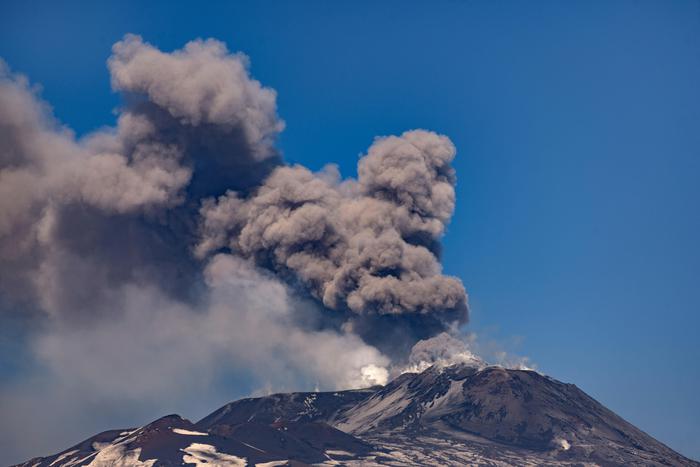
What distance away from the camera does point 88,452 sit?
192500mm

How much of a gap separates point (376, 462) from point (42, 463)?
202 feet

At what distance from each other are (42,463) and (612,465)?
344 ft

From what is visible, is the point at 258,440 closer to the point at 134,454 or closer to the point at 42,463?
the point at 134,454

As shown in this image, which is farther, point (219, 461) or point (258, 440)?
point (258, 440)

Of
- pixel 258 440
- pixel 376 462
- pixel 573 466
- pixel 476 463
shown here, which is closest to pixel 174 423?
pixel 258 440

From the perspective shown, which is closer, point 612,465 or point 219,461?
point 219,461

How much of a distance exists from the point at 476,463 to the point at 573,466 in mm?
18443

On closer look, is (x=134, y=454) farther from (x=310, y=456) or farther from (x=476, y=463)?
(x=476, y=463)

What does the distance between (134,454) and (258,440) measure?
2601 centimetres

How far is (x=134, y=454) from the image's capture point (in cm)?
17812

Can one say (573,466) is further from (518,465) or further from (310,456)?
(310,456)

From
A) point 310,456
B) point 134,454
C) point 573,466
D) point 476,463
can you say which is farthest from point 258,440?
point 573,466

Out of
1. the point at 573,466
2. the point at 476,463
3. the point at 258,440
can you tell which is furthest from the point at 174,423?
the point at 573,466

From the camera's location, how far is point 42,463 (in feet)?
649
